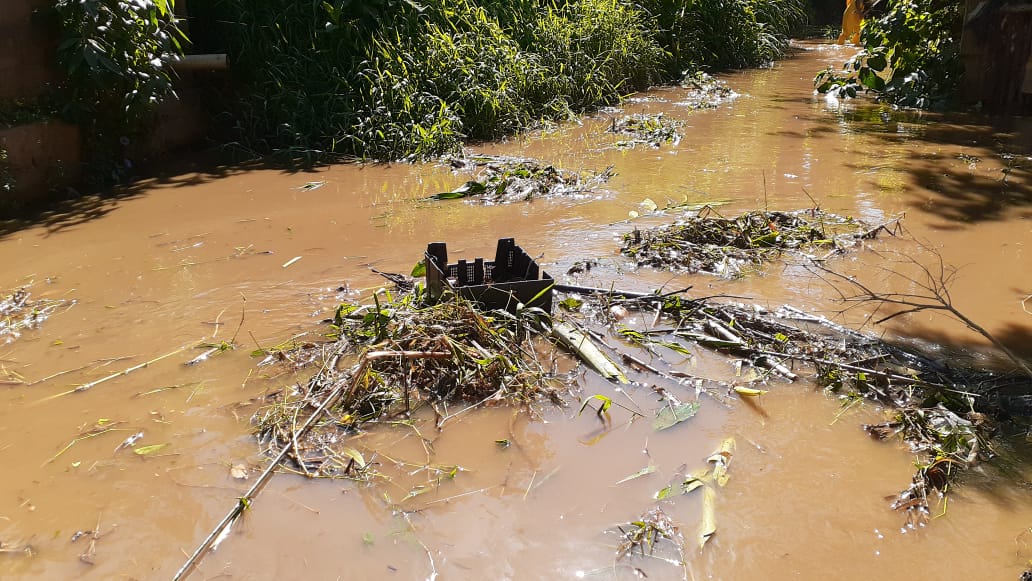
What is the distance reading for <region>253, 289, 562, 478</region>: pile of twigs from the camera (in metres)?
2.77

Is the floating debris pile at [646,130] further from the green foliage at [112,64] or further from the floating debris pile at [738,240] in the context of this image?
the green foliage at [112,64]

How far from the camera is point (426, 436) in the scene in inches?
111

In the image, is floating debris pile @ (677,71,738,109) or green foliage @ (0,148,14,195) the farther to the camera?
floating debris pile @ (677,71,738,109)

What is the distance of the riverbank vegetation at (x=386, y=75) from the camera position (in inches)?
276

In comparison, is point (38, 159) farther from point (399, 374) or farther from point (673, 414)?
point (673, 414)

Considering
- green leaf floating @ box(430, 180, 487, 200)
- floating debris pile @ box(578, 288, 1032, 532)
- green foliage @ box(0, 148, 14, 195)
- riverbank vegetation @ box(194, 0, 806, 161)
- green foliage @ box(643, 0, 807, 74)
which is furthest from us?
green foliage @ box(643, 0, 807, 74)

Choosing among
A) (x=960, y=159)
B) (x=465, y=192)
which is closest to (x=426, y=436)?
(x=465, y=192)

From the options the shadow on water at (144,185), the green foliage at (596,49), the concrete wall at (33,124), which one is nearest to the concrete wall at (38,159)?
the concrete wall at (33,124)

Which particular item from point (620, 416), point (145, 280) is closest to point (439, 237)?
point (145, 280)

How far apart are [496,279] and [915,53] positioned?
664 cm

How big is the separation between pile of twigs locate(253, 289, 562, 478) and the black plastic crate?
8 centimetres

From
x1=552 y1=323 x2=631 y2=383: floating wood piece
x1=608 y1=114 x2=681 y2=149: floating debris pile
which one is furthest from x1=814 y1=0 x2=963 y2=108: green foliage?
x1=552 y1=323 x2=631 y2=383: floating wood piece

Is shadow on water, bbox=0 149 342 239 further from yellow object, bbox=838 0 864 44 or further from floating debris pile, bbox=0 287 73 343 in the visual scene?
yellow object, bbox=838 0 864 44

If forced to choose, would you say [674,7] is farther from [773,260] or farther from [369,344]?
[369,344]
